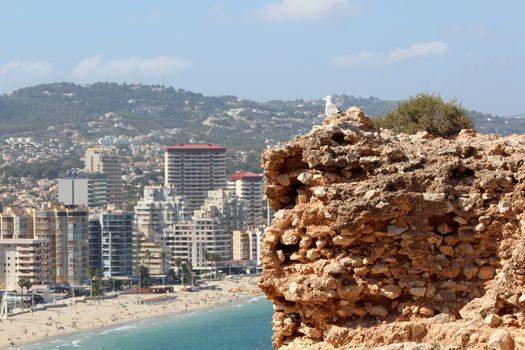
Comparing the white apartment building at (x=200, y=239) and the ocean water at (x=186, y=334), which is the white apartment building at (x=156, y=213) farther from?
the ocean water at (x=186, y=334)

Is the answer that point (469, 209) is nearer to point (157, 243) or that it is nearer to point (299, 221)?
point (299, 221)

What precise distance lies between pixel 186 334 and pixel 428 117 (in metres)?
65.0

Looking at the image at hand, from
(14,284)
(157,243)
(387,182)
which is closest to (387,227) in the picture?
(387,182)

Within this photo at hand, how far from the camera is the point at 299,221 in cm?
907

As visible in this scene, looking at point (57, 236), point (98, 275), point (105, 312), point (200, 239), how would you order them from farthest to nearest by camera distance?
point (200, 239) → point (57, 236) → point (98, 275) → point (105, 312)

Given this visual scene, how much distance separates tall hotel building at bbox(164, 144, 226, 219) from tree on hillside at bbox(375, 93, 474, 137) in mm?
158686

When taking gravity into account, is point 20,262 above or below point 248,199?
below

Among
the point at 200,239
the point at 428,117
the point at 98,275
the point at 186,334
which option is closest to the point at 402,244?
the point at 428,117

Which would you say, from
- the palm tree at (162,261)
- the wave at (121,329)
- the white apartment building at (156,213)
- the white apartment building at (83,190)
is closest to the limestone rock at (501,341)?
the wave at (121,329)

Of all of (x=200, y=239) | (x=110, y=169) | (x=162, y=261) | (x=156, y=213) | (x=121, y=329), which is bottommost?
(x=121, y=329)

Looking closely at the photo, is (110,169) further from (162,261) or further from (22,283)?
(22,283)

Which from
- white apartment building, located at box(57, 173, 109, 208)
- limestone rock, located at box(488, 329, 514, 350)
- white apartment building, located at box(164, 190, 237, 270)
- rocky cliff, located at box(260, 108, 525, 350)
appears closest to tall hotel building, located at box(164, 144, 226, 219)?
white apartment building, located at box(57, 173, 109, 208)

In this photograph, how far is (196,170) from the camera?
18288 centimetres

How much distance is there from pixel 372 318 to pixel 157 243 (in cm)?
12559
